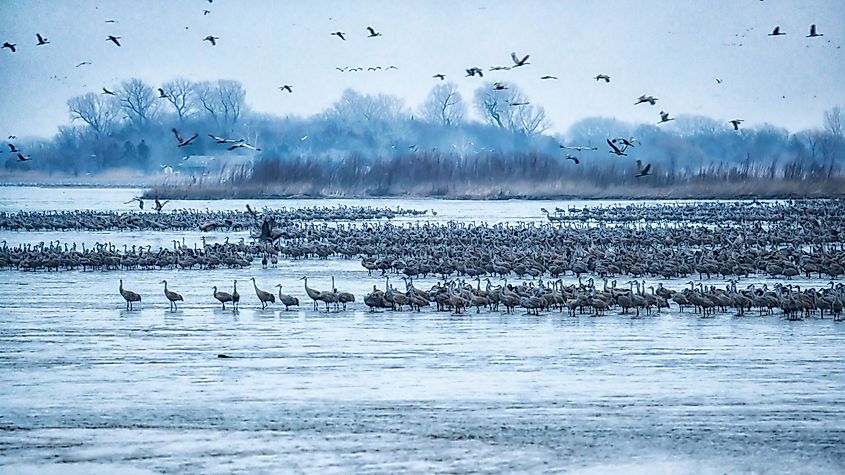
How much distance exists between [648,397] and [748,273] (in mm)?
14800

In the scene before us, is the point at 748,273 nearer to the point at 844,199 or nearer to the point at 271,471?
the point at 271,471

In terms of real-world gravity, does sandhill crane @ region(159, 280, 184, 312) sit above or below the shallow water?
above

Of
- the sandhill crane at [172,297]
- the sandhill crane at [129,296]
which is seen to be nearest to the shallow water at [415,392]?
the sandhill crane at [172,297]

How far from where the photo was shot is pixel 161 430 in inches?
496

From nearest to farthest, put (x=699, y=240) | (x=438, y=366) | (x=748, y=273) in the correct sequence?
(x=438, y=366), (x=748, y=273), (x=699, y=240)

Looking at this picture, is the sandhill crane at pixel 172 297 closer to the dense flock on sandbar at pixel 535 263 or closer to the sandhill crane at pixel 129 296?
the dense flock on sandbar at pixel 535 263

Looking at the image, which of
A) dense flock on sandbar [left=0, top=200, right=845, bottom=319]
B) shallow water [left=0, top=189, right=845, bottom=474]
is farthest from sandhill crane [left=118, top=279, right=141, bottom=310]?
shallow water [left=0, top=189, right=845, bottom=474]

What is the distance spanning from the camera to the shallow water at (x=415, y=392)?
455 inches

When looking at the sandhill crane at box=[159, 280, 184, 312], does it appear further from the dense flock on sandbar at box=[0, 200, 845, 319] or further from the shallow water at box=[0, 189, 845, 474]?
the shallow water at box=[0, 189, 845, 474]

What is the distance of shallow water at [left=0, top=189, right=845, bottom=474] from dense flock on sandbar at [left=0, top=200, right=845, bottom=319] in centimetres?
58

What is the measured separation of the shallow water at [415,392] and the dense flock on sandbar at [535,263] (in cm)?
58

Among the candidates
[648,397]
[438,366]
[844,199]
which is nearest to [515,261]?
[438,366]

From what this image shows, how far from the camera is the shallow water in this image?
11547 millimetres

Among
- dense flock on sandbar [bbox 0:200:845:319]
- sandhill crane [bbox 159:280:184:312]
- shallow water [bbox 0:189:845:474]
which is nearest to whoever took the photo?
shallow water [bbox 0:189:845:474]
